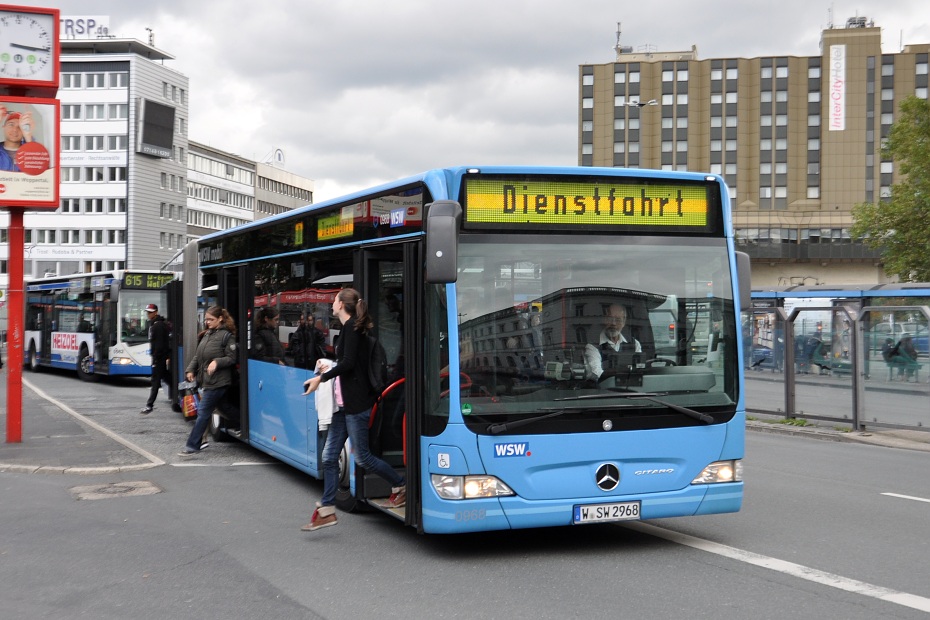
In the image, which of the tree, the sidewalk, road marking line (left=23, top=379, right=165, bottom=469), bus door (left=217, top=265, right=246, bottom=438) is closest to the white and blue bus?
road marking line (left=23, top=379, right=165, bottom=469)

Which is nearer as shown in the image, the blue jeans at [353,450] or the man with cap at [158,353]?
the blue jeans at [353,450]

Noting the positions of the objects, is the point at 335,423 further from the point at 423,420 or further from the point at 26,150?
the point at 26,150

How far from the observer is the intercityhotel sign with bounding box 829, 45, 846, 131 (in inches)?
3910

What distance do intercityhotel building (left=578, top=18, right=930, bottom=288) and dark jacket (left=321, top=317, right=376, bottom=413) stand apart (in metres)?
91.3

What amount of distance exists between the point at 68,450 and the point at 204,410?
5.93ft

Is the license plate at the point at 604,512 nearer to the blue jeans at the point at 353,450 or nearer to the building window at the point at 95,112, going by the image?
the blue jeans at the point at 353,450

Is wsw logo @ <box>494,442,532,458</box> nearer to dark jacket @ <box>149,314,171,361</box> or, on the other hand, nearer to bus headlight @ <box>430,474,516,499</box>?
bus headlight @ <box>430,474,516,499</box>

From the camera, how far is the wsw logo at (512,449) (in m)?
7.19

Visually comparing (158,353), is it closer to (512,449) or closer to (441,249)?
(512,449)

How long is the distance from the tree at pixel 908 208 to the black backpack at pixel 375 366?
4242 centimetres

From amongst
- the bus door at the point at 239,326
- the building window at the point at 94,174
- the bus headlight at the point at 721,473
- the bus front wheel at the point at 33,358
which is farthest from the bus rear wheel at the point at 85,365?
the building window at the point at 94,174

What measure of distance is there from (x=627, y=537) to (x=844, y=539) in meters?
1.59

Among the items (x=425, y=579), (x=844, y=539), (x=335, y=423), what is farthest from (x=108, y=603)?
(x=844, y=539)

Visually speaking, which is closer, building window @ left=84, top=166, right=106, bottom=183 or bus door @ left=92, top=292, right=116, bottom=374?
bus door @ left=92, top=292, right=116, bottom=374
